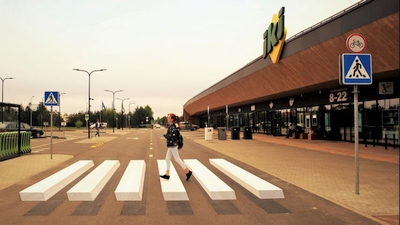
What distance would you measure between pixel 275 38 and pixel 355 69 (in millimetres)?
18770

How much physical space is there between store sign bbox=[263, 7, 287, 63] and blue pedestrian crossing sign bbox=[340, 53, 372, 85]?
17.3 m

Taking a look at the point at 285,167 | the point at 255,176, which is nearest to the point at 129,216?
the point at 255,176

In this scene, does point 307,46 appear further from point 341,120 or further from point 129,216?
point 129,216

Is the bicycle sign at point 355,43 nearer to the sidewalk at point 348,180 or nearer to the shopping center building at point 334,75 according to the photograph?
the shopping center building at point 334,75

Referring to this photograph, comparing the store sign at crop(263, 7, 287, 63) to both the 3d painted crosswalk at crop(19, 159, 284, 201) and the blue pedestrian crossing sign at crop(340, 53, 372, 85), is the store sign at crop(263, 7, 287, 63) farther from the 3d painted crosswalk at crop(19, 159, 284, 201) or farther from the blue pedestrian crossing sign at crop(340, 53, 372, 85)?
the blue pedestrian crossing sign at crop(340, 53, 372, 85)

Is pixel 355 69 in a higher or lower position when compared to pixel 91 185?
higher

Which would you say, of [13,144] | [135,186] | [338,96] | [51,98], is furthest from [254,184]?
[338,96]

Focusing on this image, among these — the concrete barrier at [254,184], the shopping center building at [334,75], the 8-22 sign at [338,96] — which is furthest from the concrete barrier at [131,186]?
the 8-22 sign at [338,96]

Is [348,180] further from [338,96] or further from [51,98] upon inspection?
[338,96]

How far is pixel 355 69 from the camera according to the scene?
759 centimetres

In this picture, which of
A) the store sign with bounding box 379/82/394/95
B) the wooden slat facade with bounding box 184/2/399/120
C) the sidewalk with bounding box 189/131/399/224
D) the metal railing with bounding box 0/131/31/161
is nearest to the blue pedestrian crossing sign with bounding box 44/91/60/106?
the metal railing with bounding box 0/131/31/161

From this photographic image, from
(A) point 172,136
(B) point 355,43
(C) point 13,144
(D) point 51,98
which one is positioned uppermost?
(B) point 355,43

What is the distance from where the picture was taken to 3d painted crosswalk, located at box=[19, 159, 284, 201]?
7.60 m

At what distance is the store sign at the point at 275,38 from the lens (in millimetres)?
24805
